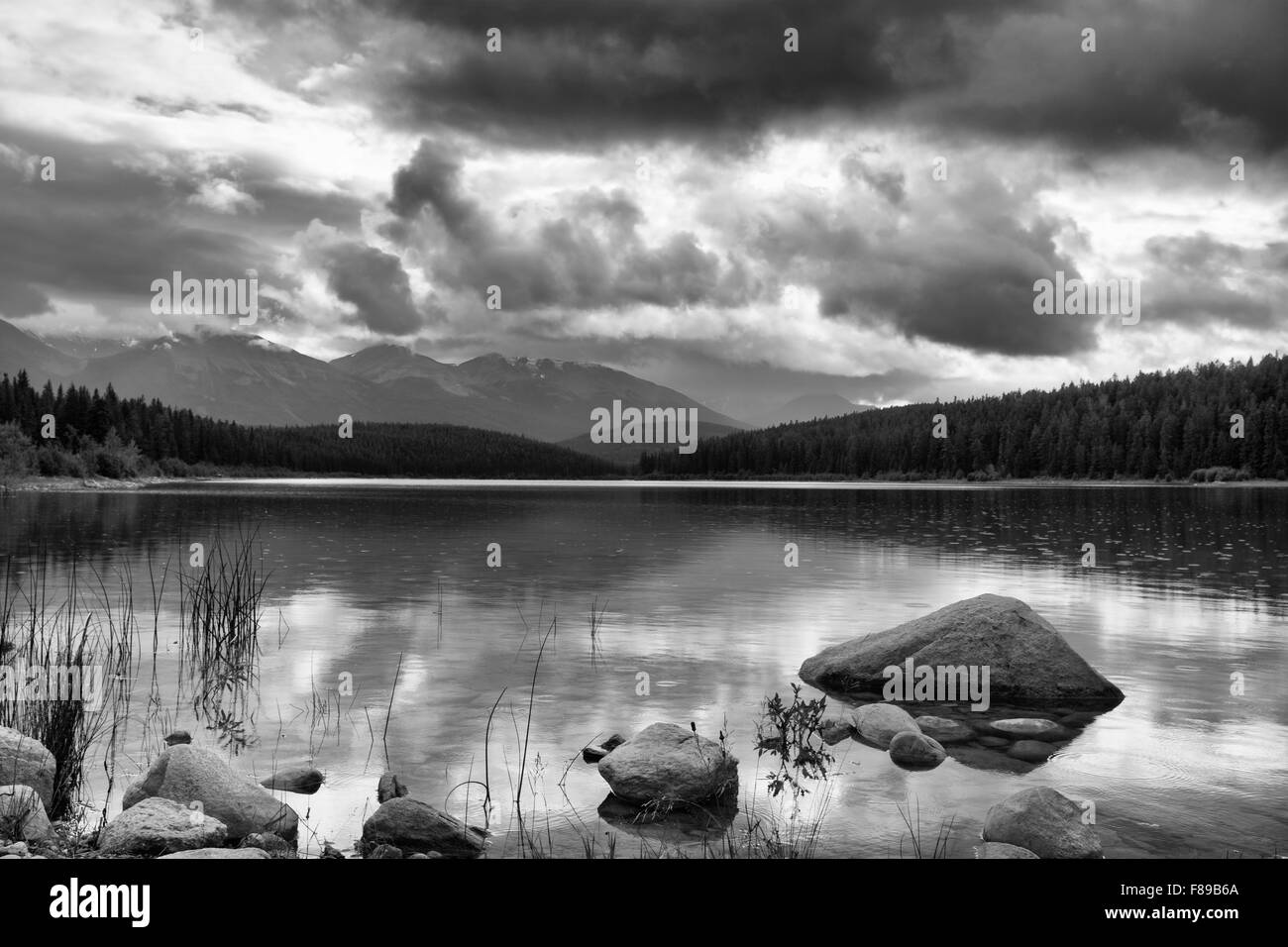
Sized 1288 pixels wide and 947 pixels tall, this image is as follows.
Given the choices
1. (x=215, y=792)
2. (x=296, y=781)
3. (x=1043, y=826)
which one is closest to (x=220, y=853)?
(x=215, y=792)

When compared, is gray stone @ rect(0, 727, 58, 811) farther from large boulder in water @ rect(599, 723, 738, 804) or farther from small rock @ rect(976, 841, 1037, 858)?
small rock @ rect(976, 841, 1037, 858)

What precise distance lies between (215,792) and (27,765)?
2341 millimetres

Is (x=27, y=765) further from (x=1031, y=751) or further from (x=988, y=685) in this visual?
(x=988, y=685)

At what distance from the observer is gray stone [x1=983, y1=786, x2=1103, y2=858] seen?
9.68 metres

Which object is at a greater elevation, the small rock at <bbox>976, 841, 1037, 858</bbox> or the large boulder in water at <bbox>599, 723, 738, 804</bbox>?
the large boulder in water at <bbox>599, 723, 738, 804</bbox>

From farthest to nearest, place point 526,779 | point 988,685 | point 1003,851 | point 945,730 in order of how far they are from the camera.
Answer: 1. point 988,685
2. point 945,730
3. point 526,779
4. point 1003,851

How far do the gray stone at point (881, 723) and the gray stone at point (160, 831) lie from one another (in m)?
9.19

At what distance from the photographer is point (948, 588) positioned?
1364 inches

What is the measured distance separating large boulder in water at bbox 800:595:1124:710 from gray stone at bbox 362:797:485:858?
10.5 metres

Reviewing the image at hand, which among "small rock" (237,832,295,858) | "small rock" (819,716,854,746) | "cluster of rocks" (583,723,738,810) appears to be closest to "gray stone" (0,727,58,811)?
"small rock" (237,832,295,858)

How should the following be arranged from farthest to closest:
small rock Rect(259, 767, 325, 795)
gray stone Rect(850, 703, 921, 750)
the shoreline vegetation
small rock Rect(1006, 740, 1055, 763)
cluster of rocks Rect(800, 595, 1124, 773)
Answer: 1. gray stone Rect(850, 703, 921, 750)
2. cluster of rocks Rect(800, 595, 1124, 773)
3. small rock Rect(1006, 740, 1055, 763)
4. small rock Rect(259, 767, 325, 795)
5. the shoreline vegetation

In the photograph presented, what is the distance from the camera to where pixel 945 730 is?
1478 cm

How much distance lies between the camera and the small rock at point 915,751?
13227 millimetres
